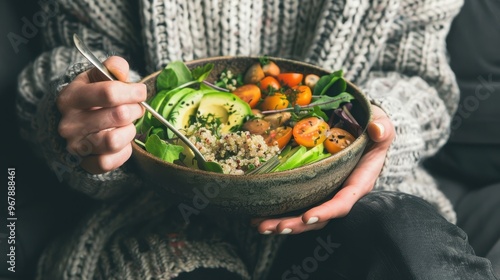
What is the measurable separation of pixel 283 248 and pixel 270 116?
0.22 meters

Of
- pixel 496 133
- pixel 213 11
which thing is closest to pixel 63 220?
pixel 213 11

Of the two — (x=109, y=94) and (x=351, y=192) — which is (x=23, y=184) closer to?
(x=109, y=94)

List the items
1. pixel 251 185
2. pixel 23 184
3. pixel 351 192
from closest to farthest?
pixel 251 185
pixel 351 192
pixel 23 184

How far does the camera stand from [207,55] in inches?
39.6

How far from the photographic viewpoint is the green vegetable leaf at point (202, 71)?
0.82 meters

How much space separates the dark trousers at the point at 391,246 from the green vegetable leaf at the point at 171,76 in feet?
0.91

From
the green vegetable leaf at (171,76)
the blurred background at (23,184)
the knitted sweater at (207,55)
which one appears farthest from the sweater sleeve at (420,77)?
the blurred background at (23,184)

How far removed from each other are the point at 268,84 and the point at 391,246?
0.27 meters

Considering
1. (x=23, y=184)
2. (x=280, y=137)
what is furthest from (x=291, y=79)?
(x=23, y=184)

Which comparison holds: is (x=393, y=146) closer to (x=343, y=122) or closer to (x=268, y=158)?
(x=343, y=122)

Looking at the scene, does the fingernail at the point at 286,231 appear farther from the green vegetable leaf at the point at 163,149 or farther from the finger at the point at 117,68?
the finger at the point at 117,68

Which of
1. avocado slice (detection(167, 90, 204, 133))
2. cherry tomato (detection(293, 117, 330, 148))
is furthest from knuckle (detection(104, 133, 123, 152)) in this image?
cherry tomato (detection(293, 117, 330, 148))

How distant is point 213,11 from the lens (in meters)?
0.96

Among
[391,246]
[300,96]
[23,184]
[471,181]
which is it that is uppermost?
[300,96]
